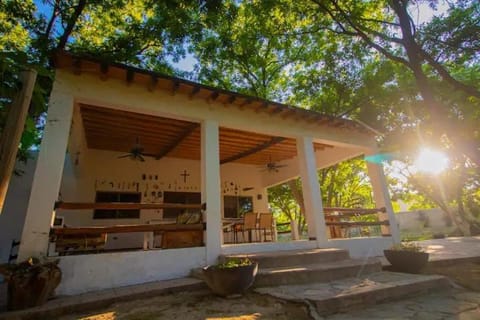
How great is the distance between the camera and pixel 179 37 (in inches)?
328

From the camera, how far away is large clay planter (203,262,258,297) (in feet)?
9.43

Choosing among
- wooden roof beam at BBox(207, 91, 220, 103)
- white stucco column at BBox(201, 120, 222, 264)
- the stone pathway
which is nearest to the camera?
the stone pathway

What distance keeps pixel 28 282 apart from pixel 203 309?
71.1 inches

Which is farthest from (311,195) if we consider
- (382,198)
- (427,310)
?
(427,310)

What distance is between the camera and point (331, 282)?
3.37 m

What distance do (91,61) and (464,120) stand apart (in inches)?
306

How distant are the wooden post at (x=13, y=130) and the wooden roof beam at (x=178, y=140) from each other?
3.89 metres

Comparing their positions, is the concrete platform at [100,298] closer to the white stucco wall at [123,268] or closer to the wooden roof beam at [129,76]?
the white stucco wall at [123,268]

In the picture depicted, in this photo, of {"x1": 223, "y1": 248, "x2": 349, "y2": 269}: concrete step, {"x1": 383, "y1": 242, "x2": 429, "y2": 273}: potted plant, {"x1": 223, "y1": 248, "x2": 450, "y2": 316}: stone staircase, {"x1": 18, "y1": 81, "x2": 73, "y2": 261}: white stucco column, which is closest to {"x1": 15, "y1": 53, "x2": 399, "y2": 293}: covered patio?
{"x1": 18, "y1": 81, "x2": 73, "y2": 261}: white stucco column

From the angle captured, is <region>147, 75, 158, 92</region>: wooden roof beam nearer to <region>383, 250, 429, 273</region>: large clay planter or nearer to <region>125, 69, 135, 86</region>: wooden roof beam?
<region>125, 69, 135, 86</region>: wooden roof beam

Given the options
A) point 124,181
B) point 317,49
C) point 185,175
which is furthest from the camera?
point 317,49

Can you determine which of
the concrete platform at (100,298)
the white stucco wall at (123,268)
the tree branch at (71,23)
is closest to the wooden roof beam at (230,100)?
the white stucco wall at (123,268)

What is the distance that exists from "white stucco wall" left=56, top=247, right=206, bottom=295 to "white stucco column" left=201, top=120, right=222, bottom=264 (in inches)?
7.8

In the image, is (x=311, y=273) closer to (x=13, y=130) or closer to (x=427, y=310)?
(x=427, y=310)
